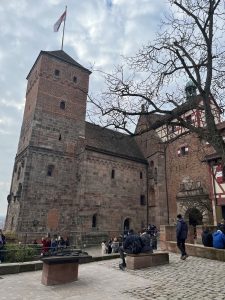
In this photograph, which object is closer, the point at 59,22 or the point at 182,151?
the point at 182,151

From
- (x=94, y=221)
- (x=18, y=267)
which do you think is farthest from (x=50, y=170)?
(x=18, y=267)

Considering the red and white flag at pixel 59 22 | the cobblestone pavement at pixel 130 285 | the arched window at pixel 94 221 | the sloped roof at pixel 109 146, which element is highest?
the red and white flag at pixel 59 22

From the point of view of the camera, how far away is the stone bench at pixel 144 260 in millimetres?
8922

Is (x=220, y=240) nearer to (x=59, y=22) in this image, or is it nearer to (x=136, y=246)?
(x=136, y=246)

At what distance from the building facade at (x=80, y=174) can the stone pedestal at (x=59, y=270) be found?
14259mm

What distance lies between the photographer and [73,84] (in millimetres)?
29281

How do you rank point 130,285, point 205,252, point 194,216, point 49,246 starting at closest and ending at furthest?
point 130,285 → point 205,252 → point 49,246 → point 194,216

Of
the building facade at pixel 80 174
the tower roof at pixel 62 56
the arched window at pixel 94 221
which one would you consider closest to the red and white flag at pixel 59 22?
the tower roof at pixel 62 56

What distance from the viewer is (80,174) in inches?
980

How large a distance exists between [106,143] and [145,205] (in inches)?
325

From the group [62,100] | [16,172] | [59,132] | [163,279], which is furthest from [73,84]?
[163,279]

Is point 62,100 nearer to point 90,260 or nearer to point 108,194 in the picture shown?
point 108,194

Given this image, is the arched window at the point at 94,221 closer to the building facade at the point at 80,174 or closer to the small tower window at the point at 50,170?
the building facade at the point at 80,174

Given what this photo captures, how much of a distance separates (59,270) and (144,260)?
11.1ft
